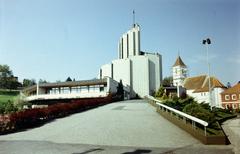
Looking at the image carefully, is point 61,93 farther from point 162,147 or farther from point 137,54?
point 162,147

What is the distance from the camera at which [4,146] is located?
13086mm

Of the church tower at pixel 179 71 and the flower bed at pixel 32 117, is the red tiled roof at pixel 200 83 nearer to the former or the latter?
the church tower at pixel 179 71

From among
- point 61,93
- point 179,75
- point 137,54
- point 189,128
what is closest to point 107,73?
point 137,54

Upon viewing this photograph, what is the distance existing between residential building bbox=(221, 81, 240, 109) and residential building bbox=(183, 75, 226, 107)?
153 centimetres

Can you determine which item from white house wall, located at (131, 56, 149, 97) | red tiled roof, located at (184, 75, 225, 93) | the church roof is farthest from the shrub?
the church roof

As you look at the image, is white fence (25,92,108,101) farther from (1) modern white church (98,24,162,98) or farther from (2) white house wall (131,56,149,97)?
(2) white house wall (131,56,149,97)

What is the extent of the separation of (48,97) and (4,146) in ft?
203

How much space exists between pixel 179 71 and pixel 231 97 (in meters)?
28.9

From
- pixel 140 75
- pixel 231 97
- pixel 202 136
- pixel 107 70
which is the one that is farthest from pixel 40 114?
pixel 107 70

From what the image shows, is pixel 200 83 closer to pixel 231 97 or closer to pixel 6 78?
pixel 231 97

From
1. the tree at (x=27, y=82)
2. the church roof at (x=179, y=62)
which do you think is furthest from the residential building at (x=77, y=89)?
the tree at (x=27, y=82)

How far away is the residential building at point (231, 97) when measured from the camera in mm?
71631

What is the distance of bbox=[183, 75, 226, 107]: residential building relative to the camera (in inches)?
2982

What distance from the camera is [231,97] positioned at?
7281cm
